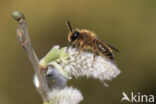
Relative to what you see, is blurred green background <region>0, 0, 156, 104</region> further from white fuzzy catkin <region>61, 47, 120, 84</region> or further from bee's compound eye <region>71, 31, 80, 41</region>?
white fuzzy catkin <region>61, 47, 120, 84</region>

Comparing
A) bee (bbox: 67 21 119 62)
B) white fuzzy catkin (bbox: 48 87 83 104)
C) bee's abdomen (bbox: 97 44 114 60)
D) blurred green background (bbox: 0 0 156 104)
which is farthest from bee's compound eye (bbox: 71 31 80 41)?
blurred green background (bbox: 0 0 156 104)

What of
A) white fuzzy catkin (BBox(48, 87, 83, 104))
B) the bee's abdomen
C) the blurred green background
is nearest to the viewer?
white fuzzy catkin (BBox(48, 87, 83, 104))

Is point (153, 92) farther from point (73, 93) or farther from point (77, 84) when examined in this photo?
point (73, 93)

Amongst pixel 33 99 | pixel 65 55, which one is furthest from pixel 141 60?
pixel 65 55

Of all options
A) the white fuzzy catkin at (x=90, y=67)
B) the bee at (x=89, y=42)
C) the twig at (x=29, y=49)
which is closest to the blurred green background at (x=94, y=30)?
the bee at (x=89, y=42)

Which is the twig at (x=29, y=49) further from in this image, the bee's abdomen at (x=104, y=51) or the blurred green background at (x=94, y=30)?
the blurred green background at (x=94, y=30)

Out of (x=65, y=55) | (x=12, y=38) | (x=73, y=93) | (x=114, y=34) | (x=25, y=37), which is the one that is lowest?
(x=114, y=34)
